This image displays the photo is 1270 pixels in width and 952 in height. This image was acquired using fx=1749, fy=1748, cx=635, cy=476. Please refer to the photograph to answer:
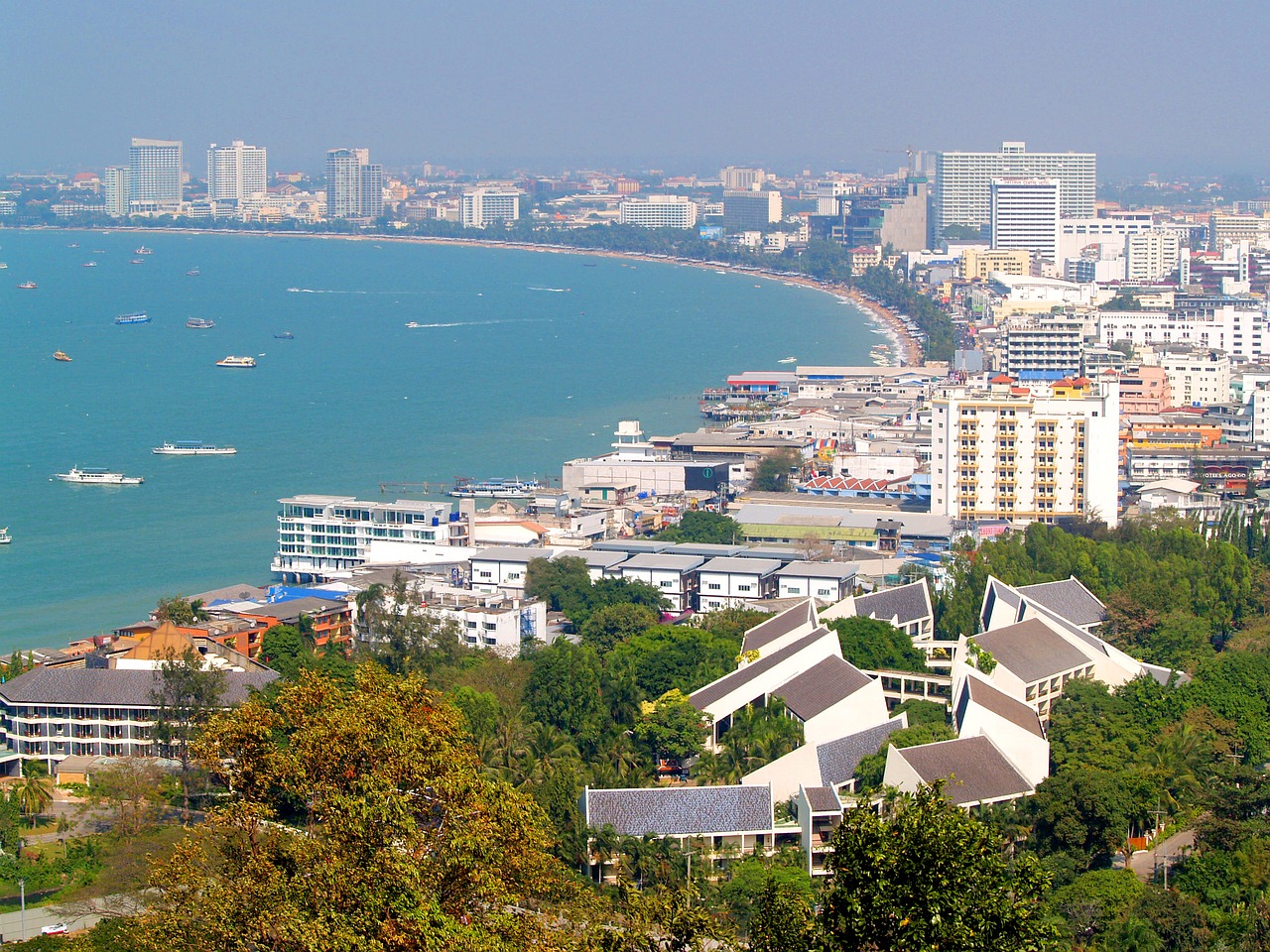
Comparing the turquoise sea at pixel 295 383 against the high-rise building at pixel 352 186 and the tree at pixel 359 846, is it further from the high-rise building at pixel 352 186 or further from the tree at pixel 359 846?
the high-rise building at pixel 352 186

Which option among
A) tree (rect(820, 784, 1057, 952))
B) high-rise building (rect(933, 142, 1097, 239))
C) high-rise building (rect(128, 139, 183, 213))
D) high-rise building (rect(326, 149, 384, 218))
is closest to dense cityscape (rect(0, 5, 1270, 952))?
tree (rect(820, 784, 1057, 952))

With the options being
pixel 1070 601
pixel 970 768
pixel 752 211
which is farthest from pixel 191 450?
pixel 752 211

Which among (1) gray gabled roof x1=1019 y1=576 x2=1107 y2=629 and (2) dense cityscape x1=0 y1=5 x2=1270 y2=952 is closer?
(2) dense cityscape x1=0 y1=5 x2=1270 y2=952

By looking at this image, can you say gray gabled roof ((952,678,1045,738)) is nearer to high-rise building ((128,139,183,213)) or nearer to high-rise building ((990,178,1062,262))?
high-rise building ((990,178,1062,262))


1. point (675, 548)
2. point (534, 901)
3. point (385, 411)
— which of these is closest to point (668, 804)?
point (534, 901)

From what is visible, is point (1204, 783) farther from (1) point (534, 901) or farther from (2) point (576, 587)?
(2) point (576, 587)

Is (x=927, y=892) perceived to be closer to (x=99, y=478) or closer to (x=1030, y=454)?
(x=1030, y=454)
